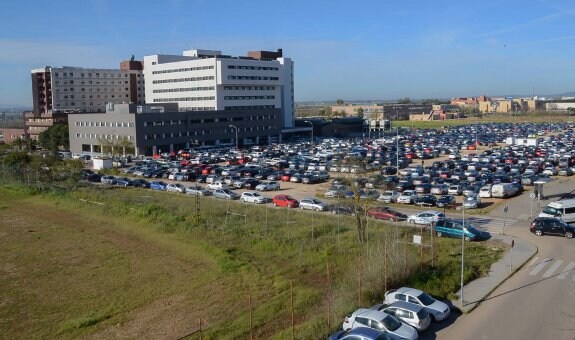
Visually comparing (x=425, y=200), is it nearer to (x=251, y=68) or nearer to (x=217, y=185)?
(x=217, y=185)

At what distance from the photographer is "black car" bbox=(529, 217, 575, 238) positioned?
87.7 ft

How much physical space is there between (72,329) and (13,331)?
2.04m

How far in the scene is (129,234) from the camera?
3144 cm

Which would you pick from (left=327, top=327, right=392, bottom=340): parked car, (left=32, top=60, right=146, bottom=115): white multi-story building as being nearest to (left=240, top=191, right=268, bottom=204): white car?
(left=327, top=327, right=392, bottom=340): parked car

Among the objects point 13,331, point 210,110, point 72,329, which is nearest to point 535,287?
point 72,329

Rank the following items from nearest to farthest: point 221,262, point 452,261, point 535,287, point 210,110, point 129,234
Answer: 1. point 535,287
2. point 452,261
3. point 221,262
4. point 129,234
5. point 210,110

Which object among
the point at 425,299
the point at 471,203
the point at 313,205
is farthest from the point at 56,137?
the point at 425,299

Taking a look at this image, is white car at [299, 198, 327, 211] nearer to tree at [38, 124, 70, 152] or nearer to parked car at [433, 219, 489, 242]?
parked car at [433, 219, 489, 242]

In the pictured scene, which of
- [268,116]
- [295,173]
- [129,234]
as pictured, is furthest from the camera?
[268,116]

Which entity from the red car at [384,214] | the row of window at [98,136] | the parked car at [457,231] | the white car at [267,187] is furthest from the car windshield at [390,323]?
the row of window at [98,136]

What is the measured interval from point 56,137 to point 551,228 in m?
81.6

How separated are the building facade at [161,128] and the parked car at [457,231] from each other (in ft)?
184

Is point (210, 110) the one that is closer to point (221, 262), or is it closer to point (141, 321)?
point (221, 262)

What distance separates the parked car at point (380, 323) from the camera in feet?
47.6
